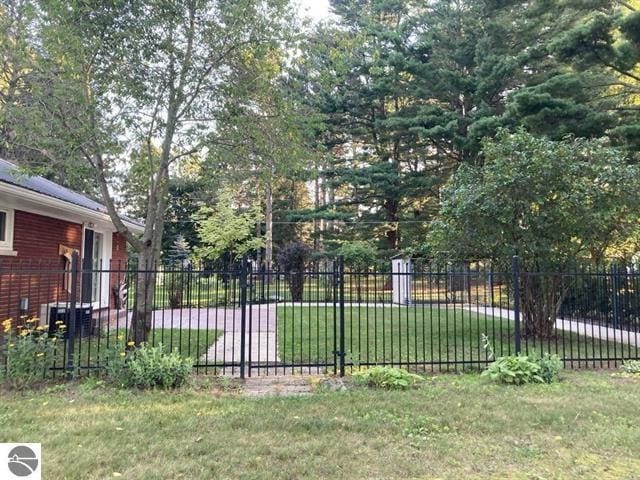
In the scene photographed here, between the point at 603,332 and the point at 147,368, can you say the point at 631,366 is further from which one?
the point at 147,368

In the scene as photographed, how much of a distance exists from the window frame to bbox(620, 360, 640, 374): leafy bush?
10.3m

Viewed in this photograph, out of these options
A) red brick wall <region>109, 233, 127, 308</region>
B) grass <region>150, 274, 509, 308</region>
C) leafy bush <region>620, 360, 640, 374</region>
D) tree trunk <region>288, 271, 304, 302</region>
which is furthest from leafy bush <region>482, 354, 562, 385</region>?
red brick wall <region>109, 233, 127, 308</region>

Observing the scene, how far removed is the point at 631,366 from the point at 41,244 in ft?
36.2

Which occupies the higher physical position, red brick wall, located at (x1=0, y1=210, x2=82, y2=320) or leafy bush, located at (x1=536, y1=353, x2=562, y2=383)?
red brick wall, located at (x1=0, y1=210, x2=82, y2=320)

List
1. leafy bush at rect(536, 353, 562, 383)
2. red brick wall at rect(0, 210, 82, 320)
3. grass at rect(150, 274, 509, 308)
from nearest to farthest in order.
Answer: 1. leafy bush at rect(536, 353, 562, 383)
2. grass at rect(150, 274, 509, 308)
3. red brick wall at rect(0, 210, 82, 320)

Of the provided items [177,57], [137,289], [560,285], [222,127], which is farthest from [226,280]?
[560,285]

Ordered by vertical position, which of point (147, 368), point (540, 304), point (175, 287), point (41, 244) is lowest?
point (147, 368)

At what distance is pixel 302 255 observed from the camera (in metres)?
20.5

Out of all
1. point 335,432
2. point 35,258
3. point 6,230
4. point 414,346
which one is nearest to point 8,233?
point 6,230

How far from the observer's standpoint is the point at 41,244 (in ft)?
32.4

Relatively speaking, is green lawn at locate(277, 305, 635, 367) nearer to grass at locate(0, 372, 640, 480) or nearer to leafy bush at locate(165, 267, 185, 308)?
grass at locate(0, 372, 640, 480)

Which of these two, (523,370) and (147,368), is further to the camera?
(523,370)

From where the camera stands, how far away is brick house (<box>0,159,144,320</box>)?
7715mm

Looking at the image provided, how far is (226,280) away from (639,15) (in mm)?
10064
